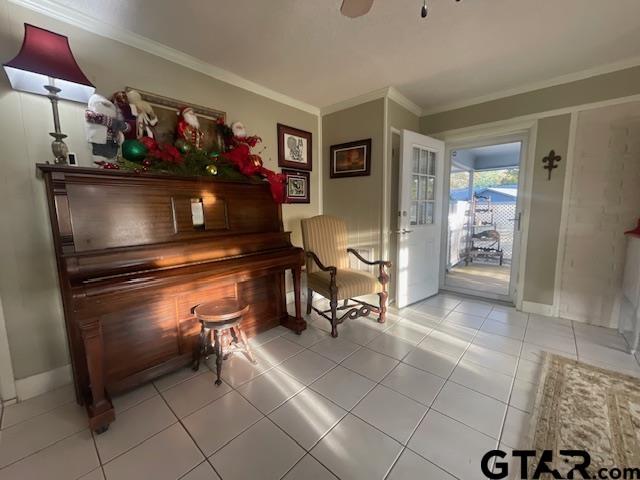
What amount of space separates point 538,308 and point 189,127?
383cm

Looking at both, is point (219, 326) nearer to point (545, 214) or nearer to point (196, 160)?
point (196, 160)

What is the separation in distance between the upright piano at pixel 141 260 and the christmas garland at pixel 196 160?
0.33 feet

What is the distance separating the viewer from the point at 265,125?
281 centimetres

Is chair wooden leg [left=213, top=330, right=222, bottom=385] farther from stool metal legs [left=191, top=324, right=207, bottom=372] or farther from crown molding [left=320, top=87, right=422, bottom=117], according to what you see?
crown molding [left=320, top=87, right=422, bottom=117]

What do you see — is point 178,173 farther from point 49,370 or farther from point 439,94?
point 439,94

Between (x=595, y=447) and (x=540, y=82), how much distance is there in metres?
3.05

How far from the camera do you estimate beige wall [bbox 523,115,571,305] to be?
8.68ft

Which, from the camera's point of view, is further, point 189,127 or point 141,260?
point 189,127

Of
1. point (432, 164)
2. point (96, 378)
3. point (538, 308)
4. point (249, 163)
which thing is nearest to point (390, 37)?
point (249, 163)

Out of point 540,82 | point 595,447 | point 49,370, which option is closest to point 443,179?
point 540,82

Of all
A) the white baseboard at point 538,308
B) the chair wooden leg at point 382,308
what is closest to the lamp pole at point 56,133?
the chair wooden leg at point 382,308

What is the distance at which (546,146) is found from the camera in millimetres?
2711

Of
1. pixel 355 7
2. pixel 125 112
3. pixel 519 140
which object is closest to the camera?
pixel 355 7

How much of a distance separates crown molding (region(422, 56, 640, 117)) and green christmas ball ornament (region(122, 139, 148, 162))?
3209 mm
